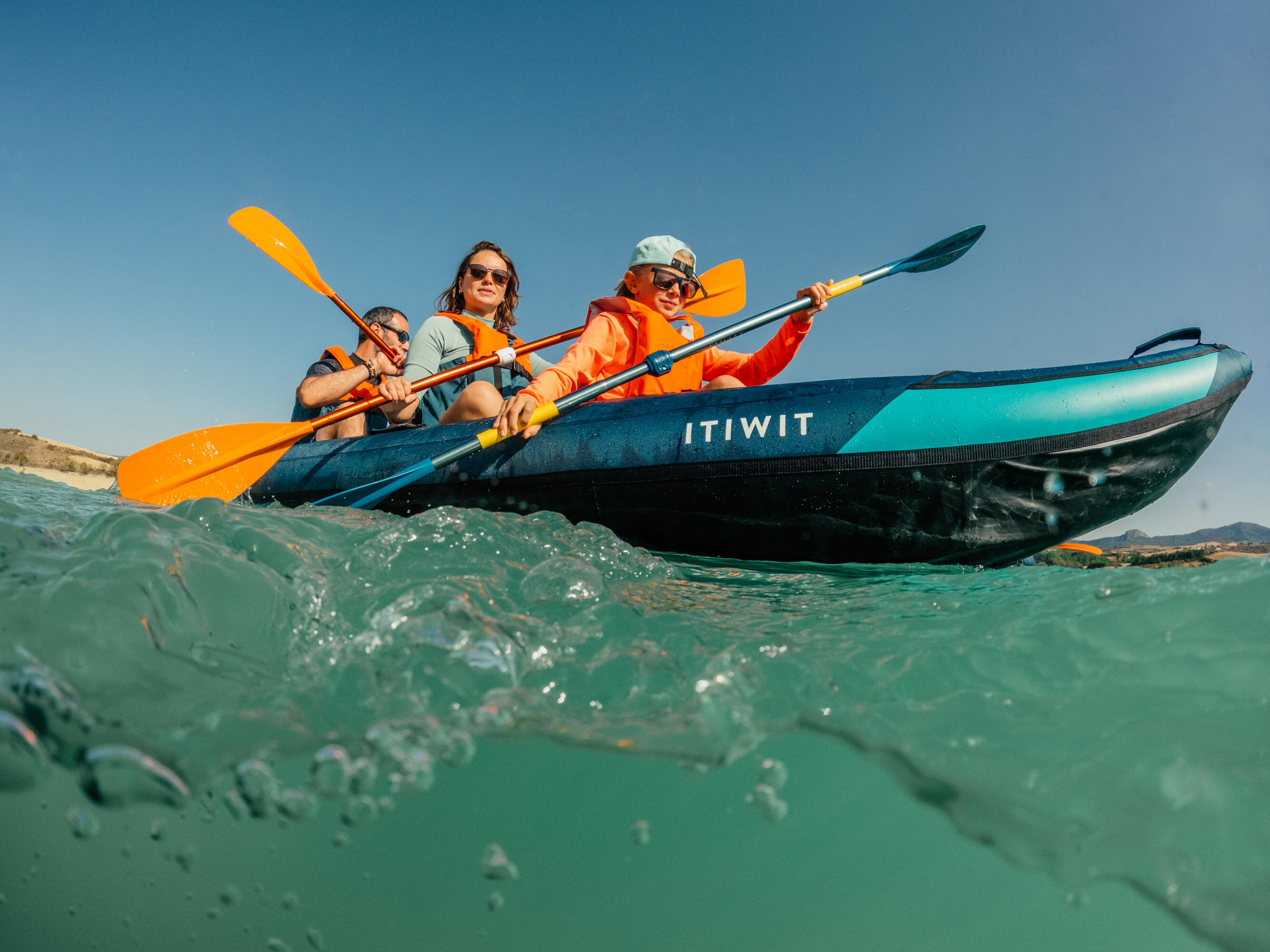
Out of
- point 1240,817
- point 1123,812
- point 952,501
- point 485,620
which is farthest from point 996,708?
point 952,501

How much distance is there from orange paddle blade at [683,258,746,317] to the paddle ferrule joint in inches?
62.4

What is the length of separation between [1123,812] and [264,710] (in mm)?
1705

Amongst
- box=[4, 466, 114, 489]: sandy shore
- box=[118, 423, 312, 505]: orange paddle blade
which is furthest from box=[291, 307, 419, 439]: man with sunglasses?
box=[4, 466, 114, 489]: sandy shore

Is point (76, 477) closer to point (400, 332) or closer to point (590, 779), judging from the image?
point (400, 332)

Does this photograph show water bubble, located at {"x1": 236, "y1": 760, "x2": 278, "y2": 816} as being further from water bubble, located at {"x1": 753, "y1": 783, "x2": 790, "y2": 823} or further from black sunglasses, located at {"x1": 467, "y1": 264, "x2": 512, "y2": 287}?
black sunglasses, located at {"x1": 467, "y1": 264, "x2": 512, "y2": 287}

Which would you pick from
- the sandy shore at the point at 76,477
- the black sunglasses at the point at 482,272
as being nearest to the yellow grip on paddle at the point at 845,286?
the black sunglasses at the point at 482,272

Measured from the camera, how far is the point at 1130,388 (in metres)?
2.67

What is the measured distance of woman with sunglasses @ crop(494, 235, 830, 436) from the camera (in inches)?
136

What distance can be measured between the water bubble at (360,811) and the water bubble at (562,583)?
0.63 m

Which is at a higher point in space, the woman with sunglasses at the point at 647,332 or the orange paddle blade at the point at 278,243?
the orange paddle blade at the point at 278,243

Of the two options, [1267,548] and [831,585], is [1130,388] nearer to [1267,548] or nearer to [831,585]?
[1267,548]

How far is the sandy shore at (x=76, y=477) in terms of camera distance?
7.73 metres

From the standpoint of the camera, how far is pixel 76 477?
8.52 metres

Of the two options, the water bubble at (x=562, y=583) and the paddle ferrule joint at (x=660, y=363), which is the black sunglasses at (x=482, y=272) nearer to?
the paddle ferrule joint at (x=660, y=363)
